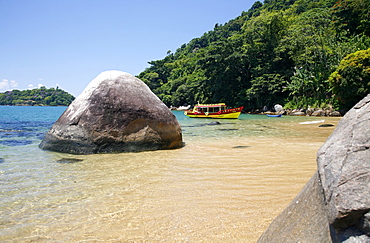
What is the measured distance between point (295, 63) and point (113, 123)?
38.8 m

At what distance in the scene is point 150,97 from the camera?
9.09 metres

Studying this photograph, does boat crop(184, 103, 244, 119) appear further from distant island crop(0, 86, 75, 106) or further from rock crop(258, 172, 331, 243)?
distant island crop(0, 86, 75, 106)

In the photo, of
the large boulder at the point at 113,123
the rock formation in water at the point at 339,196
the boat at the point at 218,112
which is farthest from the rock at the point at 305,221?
the boat at the point at 218,112

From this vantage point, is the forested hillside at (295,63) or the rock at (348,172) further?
the forested hillside at (295,63)

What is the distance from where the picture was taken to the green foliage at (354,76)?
26453mm

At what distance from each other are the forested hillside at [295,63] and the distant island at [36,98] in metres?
104

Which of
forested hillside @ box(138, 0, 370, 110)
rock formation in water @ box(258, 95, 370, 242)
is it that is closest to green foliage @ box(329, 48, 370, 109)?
forested hillside @ box(138, 0, 370, 110)

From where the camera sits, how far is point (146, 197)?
4.07m

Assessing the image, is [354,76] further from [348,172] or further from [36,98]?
[36,98]

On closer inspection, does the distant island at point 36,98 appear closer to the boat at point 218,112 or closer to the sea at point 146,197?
the boat at point 218,112

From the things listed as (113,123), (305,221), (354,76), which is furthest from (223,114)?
(305,221)

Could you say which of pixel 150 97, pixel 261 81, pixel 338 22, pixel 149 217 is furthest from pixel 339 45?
pixel 149 217

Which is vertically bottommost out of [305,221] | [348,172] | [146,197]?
[146,197]

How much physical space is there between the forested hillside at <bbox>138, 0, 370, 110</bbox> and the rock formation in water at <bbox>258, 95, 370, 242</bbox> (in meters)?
29.6
